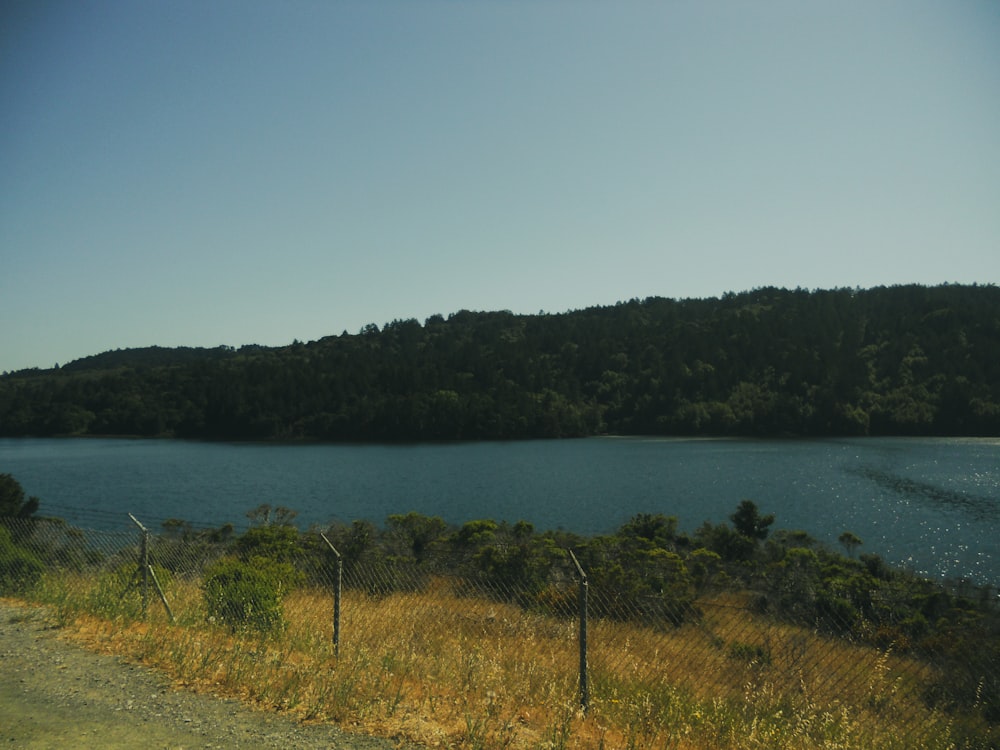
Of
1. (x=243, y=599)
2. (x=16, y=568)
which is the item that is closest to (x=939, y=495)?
(x=243, y=599)

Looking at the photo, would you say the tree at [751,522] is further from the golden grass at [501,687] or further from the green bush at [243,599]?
the green bush at [243,599]

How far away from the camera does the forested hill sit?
4102 inches

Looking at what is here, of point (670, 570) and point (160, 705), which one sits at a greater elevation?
point (160, 705)

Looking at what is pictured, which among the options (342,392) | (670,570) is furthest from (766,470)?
(342,392)

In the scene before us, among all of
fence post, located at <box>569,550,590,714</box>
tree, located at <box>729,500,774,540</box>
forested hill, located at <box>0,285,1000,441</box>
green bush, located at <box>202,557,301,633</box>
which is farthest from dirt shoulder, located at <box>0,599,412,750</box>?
forested hill, located at <box>0,285,1000,441</box>

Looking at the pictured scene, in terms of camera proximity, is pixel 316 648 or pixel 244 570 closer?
pixel 316 648

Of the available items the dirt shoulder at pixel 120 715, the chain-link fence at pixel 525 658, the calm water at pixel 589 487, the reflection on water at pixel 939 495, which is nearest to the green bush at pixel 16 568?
the chain-link fence at pixel 525 658

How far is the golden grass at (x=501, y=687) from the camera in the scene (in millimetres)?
5656

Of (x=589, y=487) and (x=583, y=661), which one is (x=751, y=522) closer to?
(x=589, y=487)

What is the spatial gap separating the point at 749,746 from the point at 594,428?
113 metres

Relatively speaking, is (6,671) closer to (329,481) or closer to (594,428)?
(329,481)

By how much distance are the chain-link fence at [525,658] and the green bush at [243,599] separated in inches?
1.1

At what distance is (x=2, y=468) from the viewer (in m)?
66.5

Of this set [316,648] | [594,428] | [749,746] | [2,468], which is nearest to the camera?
[749,746]
